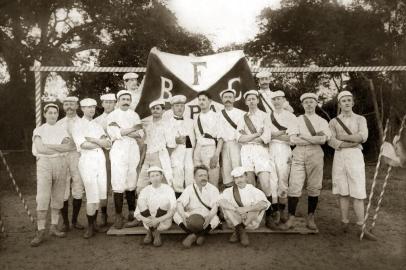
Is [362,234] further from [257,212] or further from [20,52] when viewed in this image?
[20,52]

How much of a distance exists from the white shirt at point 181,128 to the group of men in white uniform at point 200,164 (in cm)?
2

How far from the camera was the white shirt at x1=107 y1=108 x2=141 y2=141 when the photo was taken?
661 centimetres

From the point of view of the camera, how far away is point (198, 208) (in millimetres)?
6156

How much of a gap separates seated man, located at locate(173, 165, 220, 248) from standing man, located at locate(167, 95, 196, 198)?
426 mm

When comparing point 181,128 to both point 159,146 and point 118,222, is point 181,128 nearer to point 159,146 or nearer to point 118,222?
point 159,146

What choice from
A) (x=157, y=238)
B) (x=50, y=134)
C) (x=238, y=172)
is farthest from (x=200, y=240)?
(x=50, y=134)

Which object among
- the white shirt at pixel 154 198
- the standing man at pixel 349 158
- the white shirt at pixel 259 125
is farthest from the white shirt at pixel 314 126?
the white shirt at pixel 154 198

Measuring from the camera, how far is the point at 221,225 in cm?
657

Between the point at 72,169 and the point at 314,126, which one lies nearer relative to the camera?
the point at 314,126

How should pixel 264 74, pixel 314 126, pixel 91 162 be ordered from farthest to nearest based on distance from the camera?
pixel 264 74 < pixel 314 126 < pixel 91 162

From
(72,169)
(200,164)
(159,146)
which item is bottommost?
(72,169)

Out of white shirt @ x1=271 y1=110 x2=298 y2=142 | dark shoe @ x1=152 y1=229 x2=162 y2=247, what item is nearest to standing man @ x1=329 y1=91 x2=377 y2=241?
white shirt @ x1=271 y1=110 x2=298 y2=142

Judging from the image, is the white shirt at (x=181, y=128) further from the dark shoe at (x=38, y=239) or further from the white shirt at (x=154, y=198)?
the dark shoe at (x=38, y=239)

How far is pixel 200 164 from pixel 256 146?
91 centimetres
